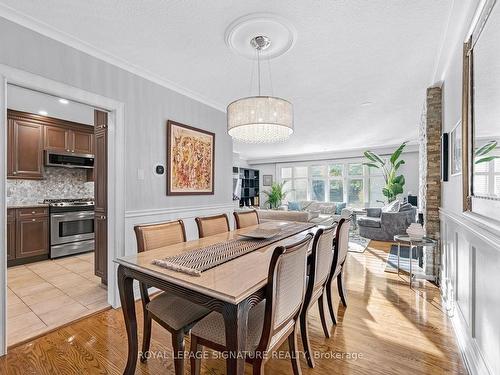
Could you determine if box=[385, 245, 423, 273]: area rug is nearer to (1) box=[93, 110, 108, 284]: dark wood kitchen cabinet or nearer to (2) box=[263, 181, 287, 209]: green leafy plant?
(1) box=[93, 110, 108, 284]: dark wood kitchen cabinet

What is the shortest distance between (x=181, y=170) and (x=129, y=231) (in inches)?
38.3

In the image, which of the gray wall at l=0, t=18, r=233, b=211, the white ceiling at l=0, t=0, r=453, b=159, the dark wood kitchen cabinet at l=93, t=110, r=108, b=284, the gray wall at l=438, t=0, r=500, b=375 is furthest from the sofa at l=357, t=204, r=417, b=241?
the dark wood kitchen cabinet at l=93, t=110, r=108, b=284

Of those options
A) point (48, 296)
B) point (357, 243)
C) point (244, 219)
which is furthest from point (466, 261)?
point (48, 296)

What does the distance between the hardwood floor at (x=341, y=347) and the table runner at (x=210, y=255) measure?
747 millimetres

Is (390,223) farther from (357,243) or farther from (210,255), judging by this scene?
(210,255)

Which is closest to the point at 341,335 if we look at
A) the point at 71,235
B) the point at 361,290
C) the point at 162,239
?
the point at 361,290

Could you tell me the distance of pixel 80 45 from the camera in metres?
2.16

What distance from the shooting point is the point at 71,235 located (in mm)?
4219

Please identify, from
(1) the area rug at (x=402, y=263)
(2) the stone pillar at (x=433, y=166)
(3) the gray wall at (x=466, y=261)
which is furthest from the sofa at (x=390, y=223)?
(3) the gray wall at (x=466, y=261)

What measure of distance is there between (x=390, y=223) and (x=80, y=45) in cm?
590

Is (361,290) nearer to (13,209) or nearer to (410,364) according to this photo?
(410,364)

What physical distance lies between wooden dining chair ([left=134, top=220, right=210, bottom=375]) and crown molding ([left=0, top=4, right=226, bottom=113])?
1674mm

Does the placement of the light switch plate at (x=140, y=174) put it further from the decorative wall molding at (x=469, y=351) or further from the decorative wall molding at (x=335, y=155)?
the decorative wall molding at (x=335, y=155)

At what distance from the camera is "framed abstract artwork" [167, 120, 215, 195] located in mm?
3065
